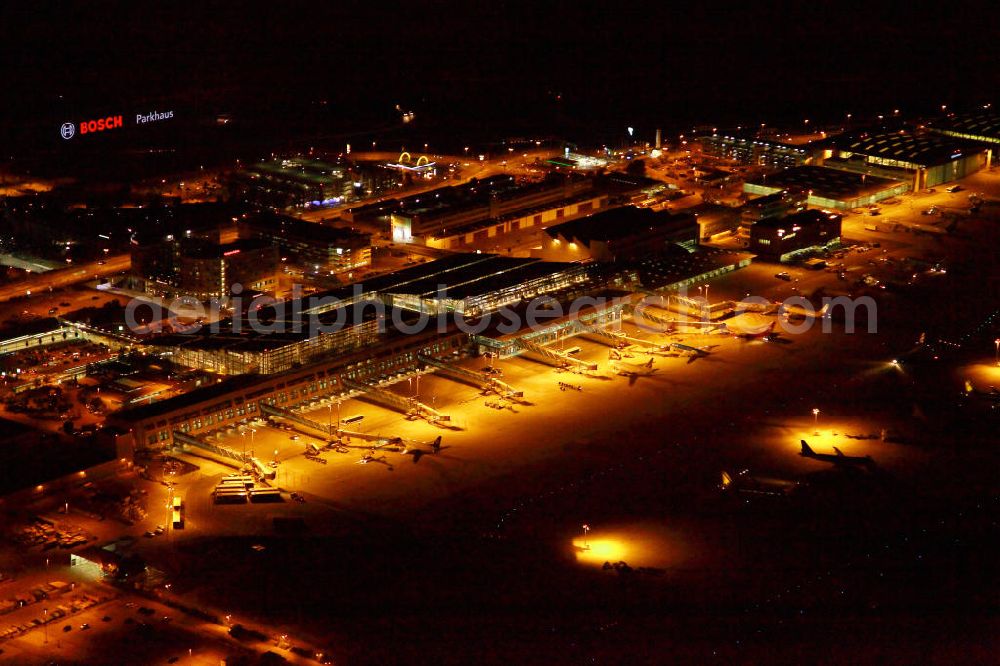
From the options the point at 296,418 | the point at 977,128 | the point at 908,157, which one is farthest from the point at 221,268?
the point at 977,128

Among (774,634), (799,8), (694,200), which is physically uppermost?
(799,8)

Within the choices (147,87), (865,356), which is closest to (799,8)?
(147,87)

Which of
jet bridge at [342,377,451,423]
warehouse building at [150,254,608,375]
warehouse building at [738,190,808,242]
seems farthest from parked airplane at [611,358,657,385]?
warehouse building at [738,190,808,242]

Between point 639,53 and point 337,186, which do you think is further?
point 639,53

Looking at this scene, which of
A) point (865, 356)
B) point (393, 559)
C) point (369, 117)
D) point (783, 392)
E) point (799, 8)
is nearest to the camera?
point (393, 559)

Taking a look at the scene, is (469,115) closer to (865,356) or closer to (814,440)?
(865,356)

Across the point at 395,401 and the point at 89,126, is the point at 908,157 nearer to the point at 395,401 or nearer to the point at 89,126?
the point at 395,401

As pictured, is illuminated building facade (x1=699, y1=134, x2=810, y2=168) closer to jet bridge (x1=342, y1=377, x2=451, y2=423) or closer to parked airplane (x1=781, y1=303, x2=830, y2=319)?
parked airplane (x1=781, y1=303, x2=830, y2=319)
